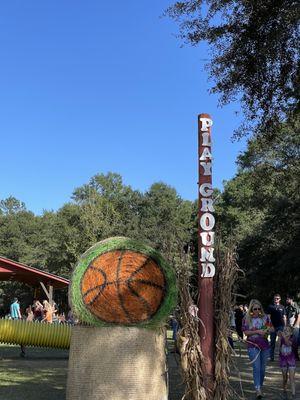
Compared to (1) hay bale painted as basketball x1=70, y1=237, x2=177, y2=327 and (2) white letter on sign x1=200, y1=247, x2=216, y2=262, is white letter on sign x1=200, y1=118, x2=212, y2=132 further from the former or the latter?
(1) hay bale painted as basketball x1=70, y1=237, x2=177, y2=327

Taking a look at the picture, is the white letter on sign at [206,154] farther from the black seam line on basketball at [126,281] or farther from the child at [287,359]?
the child at [287,359]

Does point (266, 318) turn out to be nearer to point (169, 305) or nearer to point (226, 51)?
point (169, 305)

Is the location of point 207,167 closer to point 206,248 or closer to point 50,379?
point 206,248

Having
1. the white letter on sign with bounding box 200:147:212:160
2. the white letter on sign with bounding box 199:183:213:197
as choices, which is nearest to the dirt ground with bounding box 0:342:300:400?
the white letter on sign with bounding box 199:183:213:197

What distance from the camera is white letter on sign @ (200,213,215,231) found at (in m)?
7.35

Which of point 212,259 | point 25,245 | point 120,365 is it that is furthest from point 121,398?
point 25,245

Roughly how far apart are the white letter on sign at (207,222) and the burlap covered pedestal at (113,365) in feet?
5.02

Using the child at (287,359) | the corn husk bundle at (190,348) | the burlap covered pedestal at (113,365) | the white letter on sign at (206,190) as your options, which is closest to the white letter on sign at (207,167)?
the white letter on sign at (206,190)

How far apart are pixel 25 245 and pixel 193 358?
68855mm

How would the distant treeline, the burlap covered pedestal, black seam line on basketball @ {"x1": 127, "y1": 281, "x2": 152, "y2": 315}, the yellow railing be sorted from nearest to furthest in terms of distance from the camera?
1. the burlap covered pedestal
2. black seam line on basketball @ {"x1": 127, "y1": 281, "x2": 152, "y2": 315}
3. the yellow railing
4. the distant treeline

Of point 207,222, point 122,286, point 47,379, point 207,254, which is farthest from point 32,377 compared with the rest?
point 207,222

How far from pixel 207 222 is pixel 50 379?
542 cm

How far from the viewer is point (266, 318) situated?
356 inches

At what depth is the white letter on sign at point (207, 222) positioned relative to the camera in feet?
24.1
